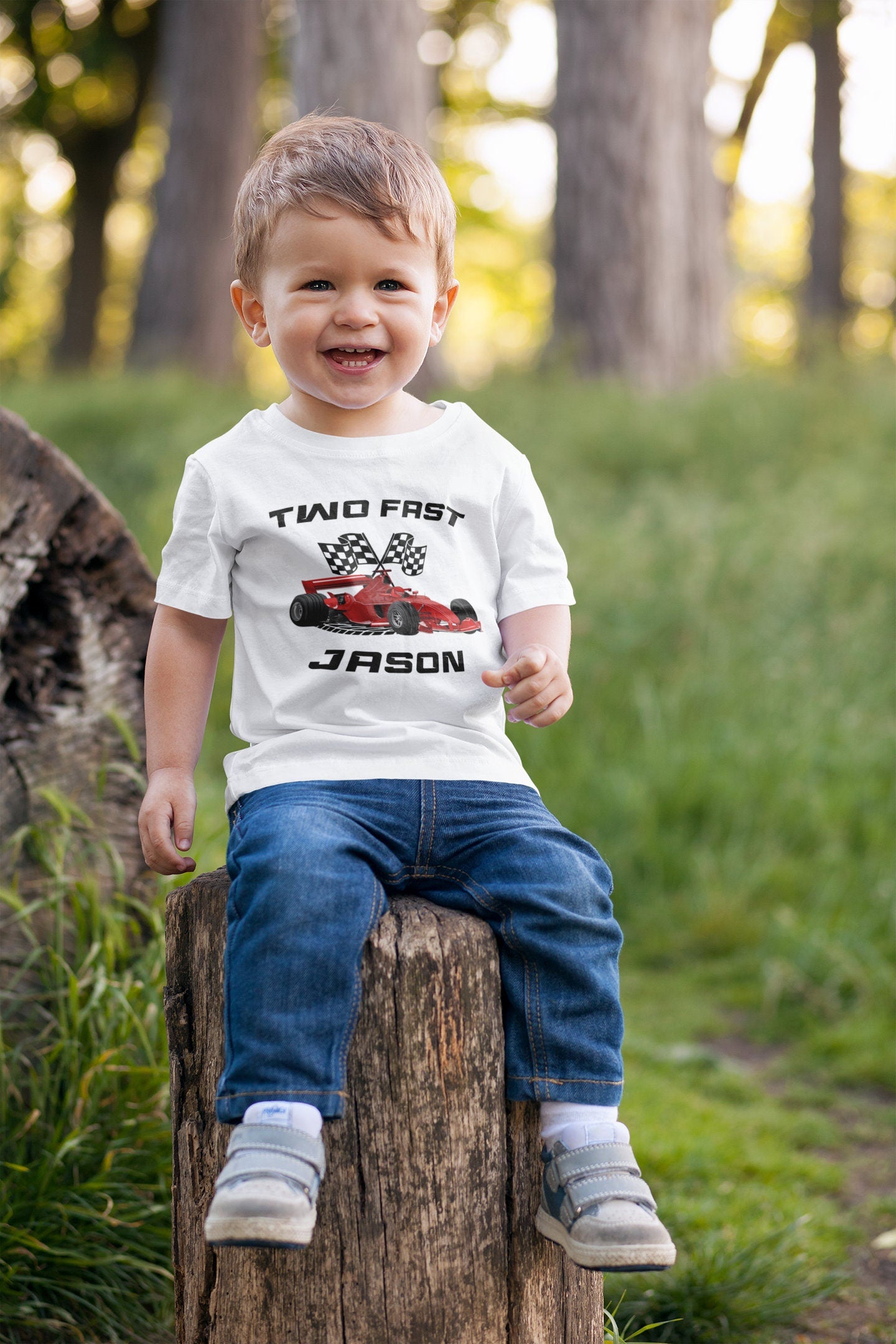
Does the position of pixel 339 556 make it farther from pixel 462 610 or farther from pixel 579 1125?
pixel 579 1125

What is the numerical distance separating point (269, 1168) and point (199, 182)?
1044 centimetres

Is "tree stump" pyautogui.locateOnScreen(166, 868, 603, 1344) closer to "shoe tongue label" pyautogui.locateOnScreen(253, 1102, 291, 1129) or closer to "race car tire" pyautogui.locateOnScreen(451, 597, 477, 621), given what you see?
"shoe tongue label" pyautogui.locateOnScreen(253, 1102, 291, 1129)

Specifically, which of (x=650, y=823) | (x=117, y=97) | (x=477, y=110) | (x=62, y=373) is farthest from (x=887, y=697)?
(x=477, y=110)

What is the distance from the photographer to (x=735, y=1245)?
2.52 metres

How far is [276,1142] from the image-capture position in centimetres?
149

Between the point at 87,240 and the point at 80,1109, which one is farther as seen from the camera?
the point at 87,240

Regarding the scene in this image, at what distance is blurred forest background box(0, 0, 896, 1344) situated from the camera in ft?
7.82

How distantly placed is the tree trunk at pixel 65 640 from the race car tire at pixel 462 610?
94 centimetres


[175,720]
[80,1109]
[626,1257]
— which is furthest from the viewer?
[80,1109]

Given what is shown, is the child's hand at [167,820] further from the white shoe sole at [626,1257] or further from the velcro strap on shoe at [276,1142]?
the white shoe sole at [626,1257]

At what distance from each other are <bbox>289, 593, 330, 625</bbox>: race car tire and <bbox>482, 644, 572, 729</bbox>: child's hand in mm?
257

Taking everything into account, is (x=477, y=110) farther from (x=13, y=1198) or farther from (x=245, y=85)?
(x=13, y=1198)

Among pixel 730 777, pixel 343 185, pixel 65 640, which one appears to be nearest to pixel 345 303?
pixel 343 185

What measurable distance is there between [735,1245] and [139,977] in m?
1.34
